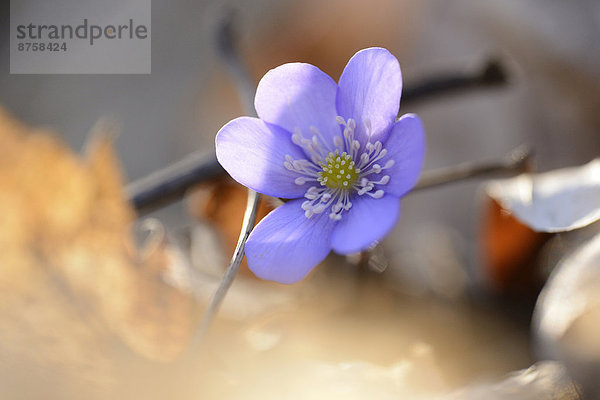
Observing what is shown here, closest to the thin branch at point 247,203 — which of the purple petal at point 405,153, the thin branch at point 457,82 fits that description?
the purple petal at point 405,153

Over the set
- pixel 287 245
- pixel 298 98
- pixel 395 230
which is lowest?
pixel 287 245

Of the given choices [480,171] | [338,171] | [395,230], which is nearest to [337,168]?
[338,171]

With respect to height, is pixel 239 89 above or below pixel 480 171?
above

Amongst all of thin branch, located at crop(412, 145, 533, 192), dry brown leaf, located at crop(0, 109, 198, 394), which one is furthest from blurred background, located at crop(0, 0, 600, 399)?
thin branch, located at crop(412, 145, 533, 192)

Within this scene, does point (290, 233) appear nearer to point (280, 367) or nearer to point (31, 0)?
point (280, 367)

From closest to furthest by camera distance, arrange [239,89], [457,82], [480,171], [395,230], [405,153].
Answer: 1. [405,153]
2. [480,171]
3. [239,89]
4. [457,82]
5. [395,230]

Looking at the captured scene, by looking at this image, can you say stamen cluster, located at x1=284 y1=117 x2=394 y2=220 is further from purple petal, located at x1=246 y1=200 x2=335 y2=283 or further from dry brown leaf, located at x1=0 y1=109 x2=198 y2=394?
dry brown leaf, located at x1=0 y1=109 x2=198 y2=394

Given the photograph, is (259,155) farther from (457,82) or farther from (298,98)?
(457,82)
